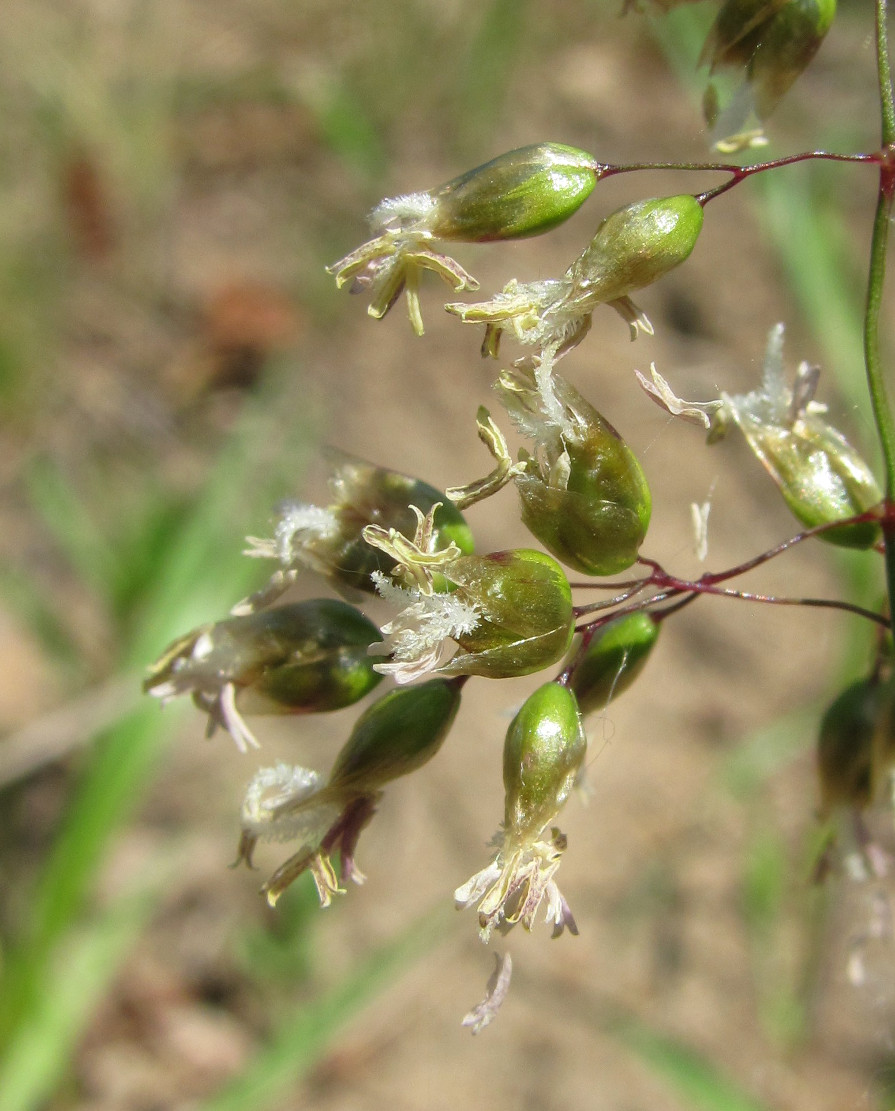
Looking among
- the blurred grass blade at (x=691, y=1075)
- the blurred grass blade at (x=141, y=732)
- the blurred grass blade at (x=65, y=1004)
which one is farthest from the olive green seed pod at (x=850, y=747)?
the blurred grass blade at (x=65, y=1004)

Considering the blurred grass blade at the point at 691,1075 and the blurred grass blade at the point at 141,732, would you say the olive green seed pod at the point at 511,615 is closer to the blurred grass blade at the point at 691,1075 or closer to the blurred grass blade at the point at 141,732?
the blurred grass blade at the point at 691,1075

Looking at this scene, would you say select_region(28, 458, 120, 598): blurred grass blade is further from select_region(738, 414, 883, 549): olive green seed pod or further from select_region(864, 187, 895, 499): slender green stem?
select_region(864, 187, 895, 499): slender green stem

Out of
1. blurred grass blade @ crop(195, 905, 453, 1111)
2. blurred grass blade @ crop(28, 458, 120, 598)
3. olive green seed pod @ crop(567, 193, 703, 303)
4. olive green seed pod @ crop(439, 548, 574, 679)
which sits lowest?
blurred grass blade @ crop(195, 905, 453, 1111)

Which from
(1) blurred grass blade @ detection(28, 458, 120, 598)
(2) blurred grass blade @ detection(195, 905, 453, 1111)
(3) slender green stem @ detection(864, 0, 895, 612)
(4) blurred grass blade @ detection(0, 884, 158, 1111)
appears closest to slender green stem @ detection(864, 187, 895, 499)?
(3) slender green stem @ detection(864, 0, 895, 612)

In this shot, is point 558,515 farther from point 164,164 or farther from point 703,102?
point 164,164

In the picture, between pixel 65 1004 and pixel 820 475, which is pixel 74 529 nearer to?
pixel 65 1004

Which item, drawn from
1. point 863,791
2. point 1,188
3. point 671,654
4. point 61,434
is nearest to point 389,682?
point 671,654

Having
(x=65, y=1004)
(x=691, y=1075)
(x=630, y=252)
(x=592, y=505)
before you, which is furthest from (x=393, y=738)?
(x=65, y=1004)
